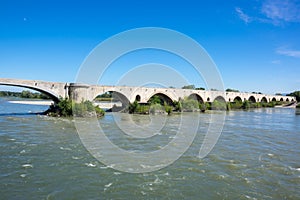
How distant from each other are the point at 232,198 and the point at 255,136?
34.5 ft

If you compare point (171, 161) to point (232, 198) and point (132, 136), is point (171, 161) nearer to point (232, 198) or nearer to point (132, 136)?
point (232, 198)

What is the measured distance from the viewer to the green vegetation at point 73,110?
23.6 m

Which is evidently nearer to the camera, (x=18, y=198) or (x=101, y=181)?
(x=18, y=198)

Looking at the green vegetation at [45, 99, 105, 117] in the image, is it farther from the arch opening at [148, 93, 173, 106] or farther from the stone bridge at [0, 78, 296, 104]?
the arch opening at [148, 93, 173, 106]

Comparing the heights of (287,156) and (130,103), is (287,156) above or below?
below

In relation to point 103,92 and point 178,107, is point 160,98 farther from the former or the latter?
point 103,92

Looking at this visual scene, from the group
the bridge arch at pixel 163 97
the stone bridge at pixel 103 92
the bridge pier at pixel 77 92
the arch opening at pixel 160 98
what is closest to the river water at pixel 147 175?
the stone bridge at pixel 103 92

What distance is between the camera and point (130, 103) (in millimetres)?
30859

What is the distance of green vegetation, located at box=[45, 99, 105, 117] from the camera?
23609 mm

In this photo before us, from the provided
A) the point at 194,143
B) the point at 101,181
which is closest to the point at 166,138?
the point at 194,143

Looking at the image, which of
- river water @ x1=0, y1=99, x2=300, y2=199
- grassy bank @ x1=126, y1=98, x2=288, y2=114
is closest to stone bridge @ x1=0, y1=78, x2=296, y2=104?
grassy bank @ x1=126, y1=98, x2=288, y2=114

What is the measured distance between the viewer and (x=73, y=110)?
77.1 feet

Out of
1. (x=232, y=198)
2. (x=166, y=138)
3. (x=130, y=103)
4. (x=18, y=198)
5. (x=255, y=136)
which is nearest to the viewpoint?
(x=18, y=198)

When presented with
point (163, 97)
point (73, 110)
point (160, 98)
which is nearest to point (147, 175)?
point (73, 110)
